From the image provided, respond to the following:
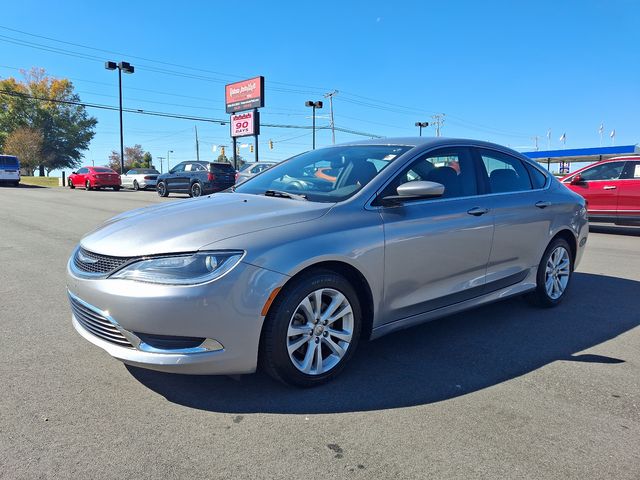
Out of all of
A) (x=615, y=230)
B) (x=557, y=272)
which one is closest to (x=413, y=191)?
(x=557, y=272)

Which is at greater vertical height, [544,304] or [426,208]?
[426,208]

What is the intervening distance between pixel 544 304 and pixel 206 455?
3.78 m

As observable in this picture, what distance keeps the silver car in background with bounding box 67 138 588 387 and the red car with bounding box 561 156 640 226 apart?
7.81 meters

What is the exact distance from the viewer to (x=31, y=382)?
123 inches

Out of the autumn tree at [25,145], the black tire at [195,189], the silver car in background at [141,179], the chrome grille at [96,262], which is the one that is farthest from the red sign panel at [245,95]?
the autumn tree at [25,145]

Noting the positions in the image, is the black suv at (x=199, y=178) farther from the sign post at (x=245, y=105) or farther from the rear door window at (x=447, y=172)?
the rear door window at (x=447, y=172)

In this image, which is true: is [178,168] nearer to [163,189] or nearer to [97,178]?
[163,189]

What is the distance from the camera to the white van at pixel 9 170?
31953mm

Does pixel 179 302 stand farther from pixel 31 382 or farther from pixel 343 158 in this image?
pixel 343 158

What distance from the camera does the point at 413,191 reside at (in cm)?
336

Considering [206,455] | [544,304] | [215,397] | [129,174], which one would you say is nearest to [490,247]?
[544,304]

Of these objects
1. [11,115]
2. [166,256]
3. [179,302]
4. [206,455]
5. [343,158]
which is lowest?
[206,455]

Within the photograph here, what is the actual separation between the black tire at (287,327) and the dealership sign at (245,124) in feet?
108

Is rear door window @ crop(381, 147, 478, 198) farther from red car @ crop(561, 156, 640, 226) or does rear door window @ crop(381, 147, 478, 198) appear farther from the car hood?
red car @ crop(561, 156, 640, 226)
